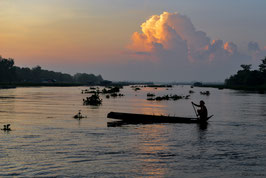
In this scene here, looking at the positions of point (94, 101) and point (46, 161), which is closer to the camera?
point (46, 161)

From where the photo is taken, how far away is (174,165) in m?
18.2

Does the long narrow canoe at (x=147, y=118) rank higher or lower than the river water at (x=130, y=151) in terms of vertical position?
higher

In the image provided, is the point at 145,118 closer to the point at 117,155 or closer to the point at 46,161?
the point at 117,155

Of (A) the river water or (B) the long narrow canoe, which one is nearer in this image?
(A) the river water

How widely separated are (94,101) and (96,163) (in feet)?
146

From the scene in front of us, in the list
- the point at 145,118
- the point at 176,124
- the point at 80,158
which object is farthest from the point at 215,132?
the point at 80,158

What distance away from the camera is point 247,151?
22.2m

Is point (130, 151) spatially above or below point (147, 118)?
below

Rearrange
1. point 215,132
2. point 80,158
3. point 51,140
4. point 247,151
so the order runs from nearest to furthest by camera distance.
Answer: point 80,158, point 247,151, point 51,140, point 215,132

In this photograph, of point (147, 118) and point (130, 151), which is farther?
point (147, 118)

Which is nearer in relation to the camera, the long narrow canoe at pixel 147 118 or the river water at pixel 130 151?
the river water at pixel 130 151

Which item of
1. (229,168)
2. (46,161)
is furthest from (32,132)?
(229,168)

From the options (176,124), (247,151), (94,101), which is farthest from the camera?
(94,101)

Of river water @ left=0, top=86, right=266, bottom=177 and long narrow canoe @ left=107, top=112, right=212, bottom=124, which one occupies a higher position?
long narrow canoe @ left=107, top=112, right=212, bottom=124
